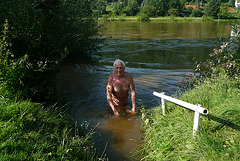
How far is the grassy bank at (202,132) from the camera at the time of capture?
11.1ft

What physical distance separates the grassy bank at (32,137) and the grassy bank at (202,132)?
1180mm

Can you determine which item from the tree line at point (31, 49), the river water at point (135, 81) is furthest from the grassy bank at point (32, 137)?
the river water at point (135, 81)

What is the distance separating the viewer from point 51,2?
6059mm

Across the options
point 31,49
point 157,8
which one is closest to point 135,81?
point 31,49

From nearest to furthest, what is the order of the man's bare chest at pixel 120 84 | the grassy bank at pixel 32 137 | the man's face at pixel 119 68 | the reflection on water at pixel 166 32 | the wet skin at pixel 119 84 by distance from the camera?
the grassy bank at pixel 32 137, the man's face at pixel 119 68, the wet skin at pixel 119 84, the man's bare chest at pixel 120 84, the reflection on water at pixel 166 32

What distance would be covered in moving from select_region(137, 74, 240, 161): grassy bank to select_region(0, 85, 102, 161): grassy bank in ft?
3.87

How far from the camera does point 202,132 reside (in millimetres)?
3670

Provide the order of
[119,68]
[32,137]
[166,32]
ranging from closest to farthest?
[32,137] → [119,68] → [166,32]

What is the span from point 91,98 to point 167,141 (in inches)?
172

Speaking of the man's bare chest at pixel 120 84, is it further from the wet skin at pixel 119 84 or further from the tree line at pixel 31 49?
the tree line at pixel 31 49

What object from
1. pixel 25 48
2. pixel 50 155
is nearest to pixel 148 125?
pixel 50 155

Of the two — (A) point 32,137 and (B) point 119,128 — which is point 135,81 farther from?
(A) point 32,137

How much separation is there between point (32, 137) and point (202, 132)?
2.57 metres

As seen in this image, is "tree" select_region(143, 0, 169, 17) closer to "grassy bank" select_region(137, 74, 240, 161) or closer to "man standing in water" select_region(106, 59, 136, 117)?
"man standing in water" select_region(106, 59, 136, 117)
